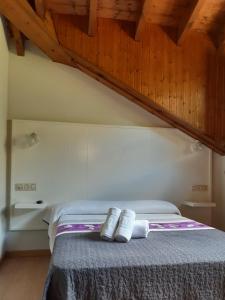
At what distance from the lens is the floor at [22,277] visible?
2.49m

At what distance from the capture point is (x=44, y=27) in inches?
111

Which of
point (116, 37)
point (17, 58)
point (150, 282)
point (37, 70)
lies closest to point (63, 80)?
point (37, 70)

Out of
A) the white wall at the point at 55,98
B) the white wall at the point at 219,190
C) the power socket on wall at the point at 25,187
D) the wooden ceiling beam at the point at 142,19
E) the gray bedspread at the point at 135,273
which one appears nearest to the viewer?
the gray bedspread at the point at 135,273

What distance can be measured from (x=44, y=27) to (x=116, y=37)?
815mm

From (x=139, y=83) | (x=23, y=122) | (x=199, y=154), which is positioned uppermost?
(x=139, y=83)

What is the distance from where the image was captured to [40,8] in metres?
2.70

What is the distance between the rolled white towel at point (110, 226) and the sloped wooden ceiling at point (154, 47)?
1481mm

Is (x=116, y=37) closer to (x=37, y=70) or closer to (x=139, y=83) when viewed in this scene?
(x=139, y=83)

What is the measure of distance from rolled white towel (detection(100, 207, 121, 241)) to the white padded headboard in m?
1.36

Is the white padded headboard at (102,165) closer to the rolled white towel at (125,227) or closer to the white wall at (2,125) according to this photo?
the white wall at (2,125)

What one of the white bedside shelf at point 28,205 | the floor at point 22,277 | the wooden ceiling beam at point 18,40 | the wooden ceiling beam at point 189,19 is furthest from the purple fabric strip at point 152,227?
the wooden ceiling beam at point 18,40

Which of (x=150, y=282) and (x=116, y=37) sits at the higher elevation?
(x=116, y=37)

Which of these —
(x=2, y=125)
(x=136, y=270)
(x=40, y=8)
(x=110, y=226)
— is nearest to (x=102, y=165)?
(x=2, y=125)

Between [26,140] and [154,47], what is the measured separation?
6.34 ft
